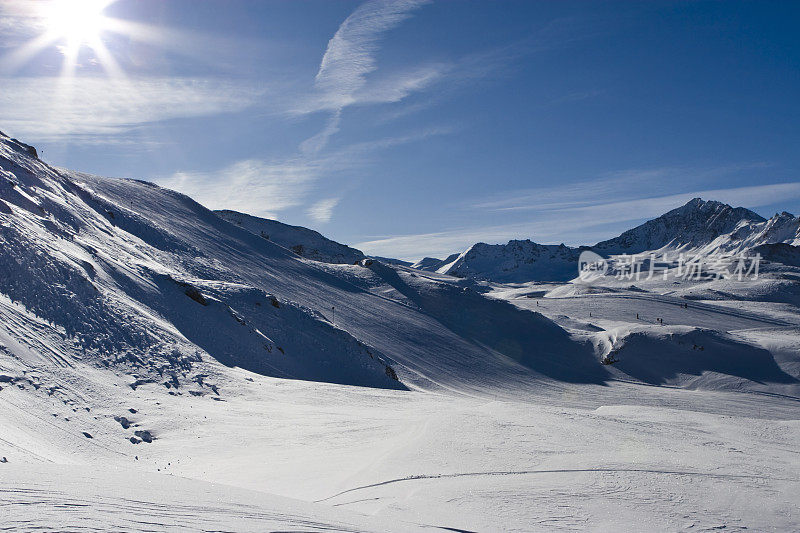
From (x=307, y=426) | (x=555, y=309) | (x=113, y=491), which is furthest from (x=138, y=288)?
(x=555, y=309)

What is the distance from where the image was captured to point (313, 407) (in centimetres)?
1877

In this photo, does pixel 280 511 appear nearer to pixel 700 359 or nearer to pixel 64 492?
pixel 64 492

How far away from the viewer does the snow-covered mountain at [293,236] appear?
360 ft

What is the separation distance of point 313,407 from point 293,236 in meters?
100

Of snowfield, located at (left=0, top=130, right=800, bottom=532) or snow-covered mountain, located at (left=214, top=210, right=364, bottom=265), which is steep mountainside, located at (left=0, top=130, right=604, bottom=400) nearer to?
snowfield, located at (left=0, top=130, right=800, bottom=532)

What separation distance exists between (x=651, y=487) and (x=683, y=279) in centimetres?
14956

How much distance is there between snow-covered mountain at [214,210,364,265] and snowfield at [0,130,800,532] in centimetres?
5591

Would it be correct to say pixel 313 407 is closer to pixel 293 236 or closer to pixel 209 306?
pixel 209 306

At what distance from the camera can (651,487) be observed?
29.5 feet

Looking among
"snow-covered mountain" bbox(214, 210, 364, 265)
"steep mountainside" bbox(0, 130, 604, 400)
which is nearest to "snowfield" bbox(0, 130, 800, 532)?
"steep mountainside" bbox(0, 130, 604, 400)

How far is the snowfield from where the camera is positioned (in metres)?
7.37

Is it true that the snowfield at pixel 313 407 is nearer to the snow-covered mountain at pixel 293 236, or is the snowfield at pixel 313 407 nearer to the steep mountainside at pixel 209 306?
the steep mountainside at pixel 209 306

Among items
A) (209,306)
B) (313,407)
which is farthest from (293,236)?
(313,407)

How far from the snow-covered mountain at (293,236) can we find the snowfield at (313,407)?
2201 inches
